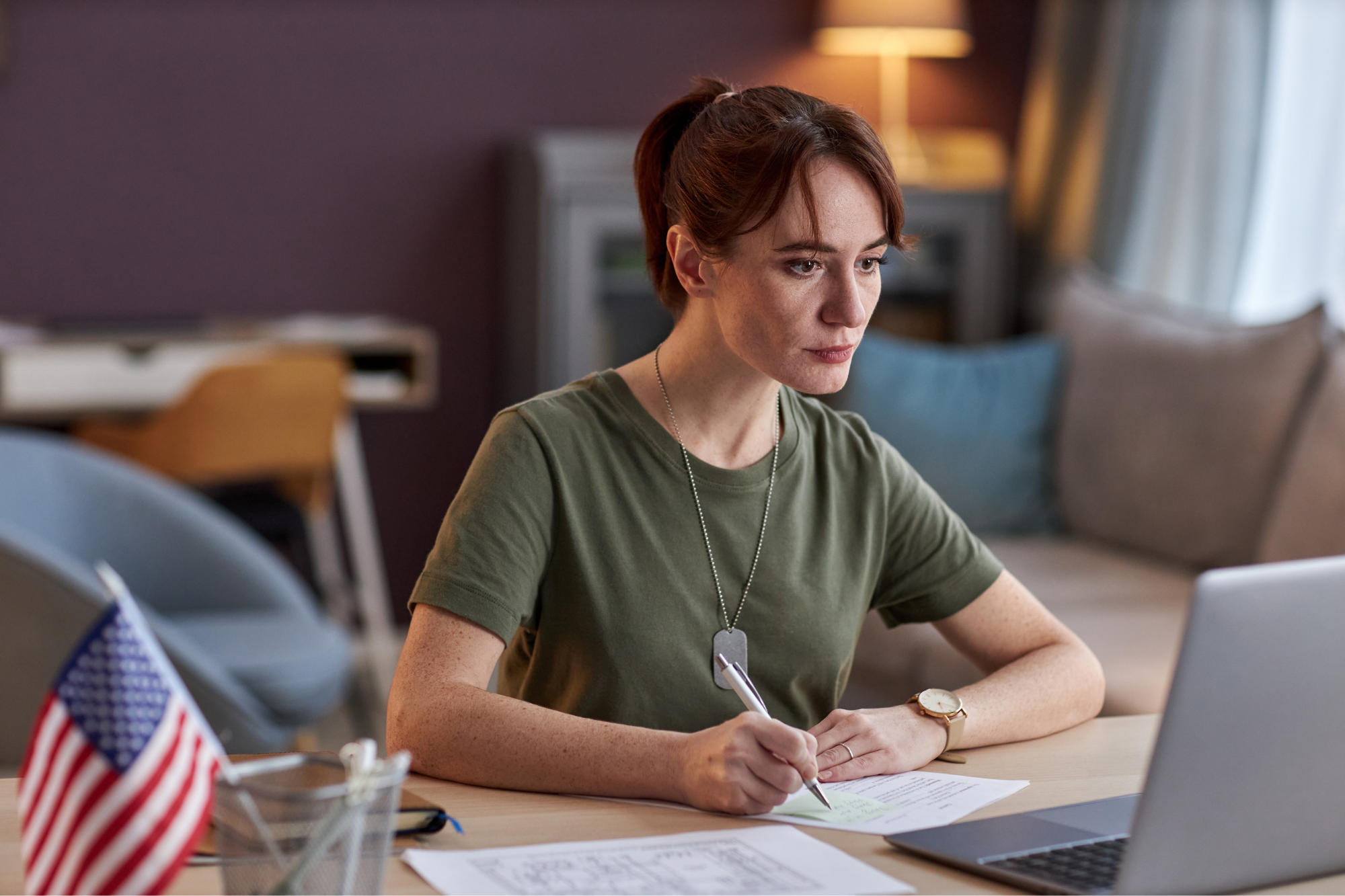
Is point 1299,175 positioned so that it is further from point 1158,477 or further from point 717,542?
point 717,542

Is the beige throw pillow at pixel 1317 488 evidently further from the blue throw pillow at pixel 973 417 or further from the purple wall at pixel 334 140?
the purple wall at pixel 334 140

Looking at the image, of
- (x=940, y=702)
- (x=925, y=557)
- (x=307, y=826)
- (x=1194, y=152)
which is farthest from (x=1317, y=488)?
(x=307, y=826)

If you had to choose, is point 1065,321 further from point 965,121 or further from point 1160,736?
point 1160,736

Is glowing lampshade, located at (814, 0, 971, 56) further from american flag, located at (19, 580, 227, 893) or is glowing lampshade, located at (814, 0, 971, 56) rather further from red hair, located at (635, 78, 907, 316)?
american flag, located at (19, 580, 227, 893)

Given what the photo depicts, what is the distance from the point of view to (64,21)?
11.6 feet

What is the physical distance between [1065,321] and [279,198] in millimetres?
1981

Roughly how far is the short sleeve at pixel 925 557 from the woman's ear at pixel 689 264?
265 mm

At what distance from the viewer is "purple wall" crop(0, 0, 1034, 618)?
358 centimetres

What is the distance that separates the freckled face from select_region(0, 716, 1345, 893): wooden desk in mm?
342

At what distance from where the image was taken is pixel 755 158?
3.95 feet

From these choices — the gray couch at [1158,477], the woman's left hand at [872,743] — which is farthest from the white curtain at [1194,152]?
the woman's left hand at [872,743]

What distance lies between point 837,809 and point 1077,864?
6.9 inches

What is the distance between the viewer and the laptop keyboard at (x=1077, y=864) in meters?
0.88

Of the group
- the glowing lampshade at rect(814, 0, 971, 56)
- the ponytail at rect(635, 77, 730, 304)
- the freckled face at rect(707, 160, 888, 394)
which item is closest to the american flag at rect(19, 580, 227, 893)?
the freckled face at rect(707, 160, 888, 394)
